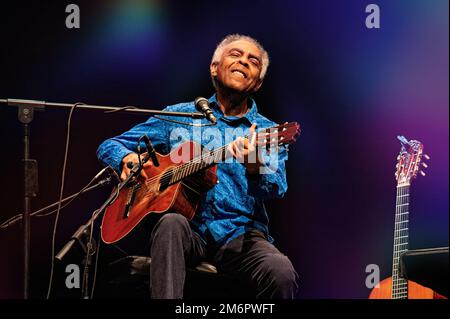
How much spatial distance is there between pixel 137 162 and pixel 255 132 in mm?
794

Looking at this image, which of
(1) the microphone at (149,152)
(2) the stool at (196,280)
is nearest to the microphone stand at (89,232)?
(1) the microphone at (149,152)

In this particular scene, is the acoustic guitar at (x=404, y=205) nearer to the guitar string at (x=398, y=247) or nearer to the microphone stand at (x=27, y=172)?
the guitar string at (x=398, y=247)

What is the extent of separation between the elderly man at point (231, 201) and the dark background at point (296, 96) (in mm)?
211

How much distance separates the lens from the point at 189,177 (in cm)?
308

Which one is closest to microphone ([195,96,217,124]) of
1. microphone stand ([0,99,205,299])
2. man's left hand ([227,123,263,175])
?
microphone stand ([0,99,205,299])

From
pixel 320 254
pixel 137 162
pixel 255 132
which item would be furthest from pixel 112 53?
pixel 320 254

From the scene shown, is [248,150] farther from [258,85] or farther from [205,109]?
[258,85]

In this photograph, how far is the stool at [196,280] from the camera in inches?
117

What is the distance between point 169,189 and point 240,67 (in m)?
0.83

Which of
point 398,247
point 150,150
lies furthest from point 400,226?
point 150,150

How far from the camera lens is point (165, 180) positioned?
3.17m

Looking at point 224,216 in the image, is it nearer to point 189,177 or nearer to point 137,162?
point 189,177

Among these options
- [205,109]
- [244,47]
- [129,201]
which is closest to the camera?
[205,109]

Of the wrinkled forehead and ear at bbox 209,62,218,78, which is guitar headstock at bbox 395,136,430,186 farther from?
ear at bbox 209,62,218,78
